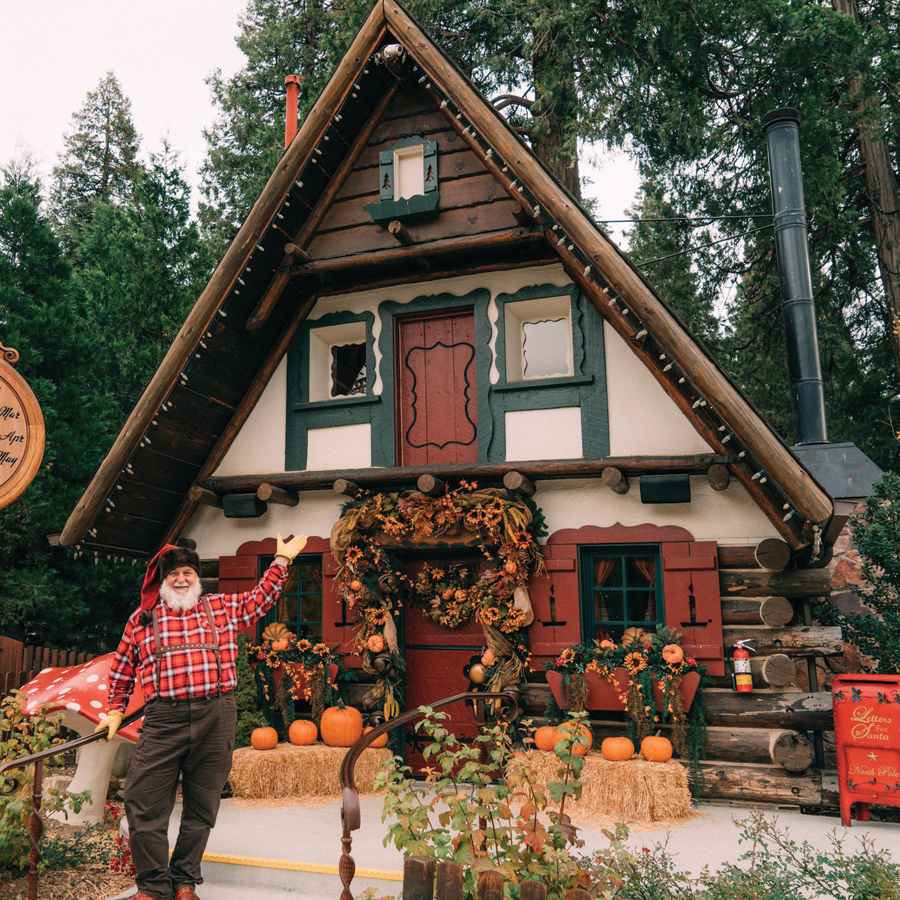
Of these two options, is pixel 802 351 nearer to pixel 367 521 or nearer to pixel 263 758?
pixel 367 521

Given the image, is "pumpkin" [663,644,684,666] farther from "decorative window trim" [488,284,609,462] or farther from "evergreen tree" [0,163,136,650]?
"evergreen tree" [0,163,136,650]

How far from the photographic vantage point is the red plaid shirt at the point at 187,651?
4.57m

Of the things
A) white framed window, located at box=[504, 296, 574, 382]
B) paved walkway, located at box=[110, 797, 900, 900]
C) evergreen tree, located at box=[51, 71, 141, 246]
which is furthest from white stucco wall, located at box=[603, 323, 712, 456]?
evergreen tree, located at box=[51, 71, 141, 246]

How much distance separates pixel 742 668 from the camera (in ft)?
21.0

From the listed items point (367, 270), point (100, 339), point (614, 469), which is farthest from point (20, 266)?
point (614, 469)

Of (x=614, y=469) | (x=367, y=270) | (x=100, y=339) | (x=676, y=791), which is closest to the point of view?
(x=676, y=791)

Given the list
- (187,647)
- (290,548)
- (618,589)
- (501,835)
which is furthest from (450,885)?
(618,589)

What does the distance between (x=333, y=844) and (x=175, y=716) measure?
1.73 meters

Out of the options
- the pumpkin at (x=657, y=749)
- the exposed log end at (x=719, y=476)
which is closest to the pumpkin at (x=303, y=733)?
the pumpkin at (x=657, y=749)

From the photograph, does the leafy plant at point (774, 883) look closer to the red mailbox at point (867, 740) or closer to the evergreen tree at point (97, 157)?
the red mailbox at point (867, 740)

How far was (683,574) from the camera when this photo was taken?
6.75 metres

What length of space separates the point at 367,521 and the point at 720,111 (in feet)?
28.8

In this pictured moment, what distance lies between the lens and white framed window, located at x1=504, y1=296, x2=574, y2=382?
7.66 meters

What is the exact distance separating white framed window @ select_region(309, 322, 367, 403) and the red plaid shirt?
11.4 ft
